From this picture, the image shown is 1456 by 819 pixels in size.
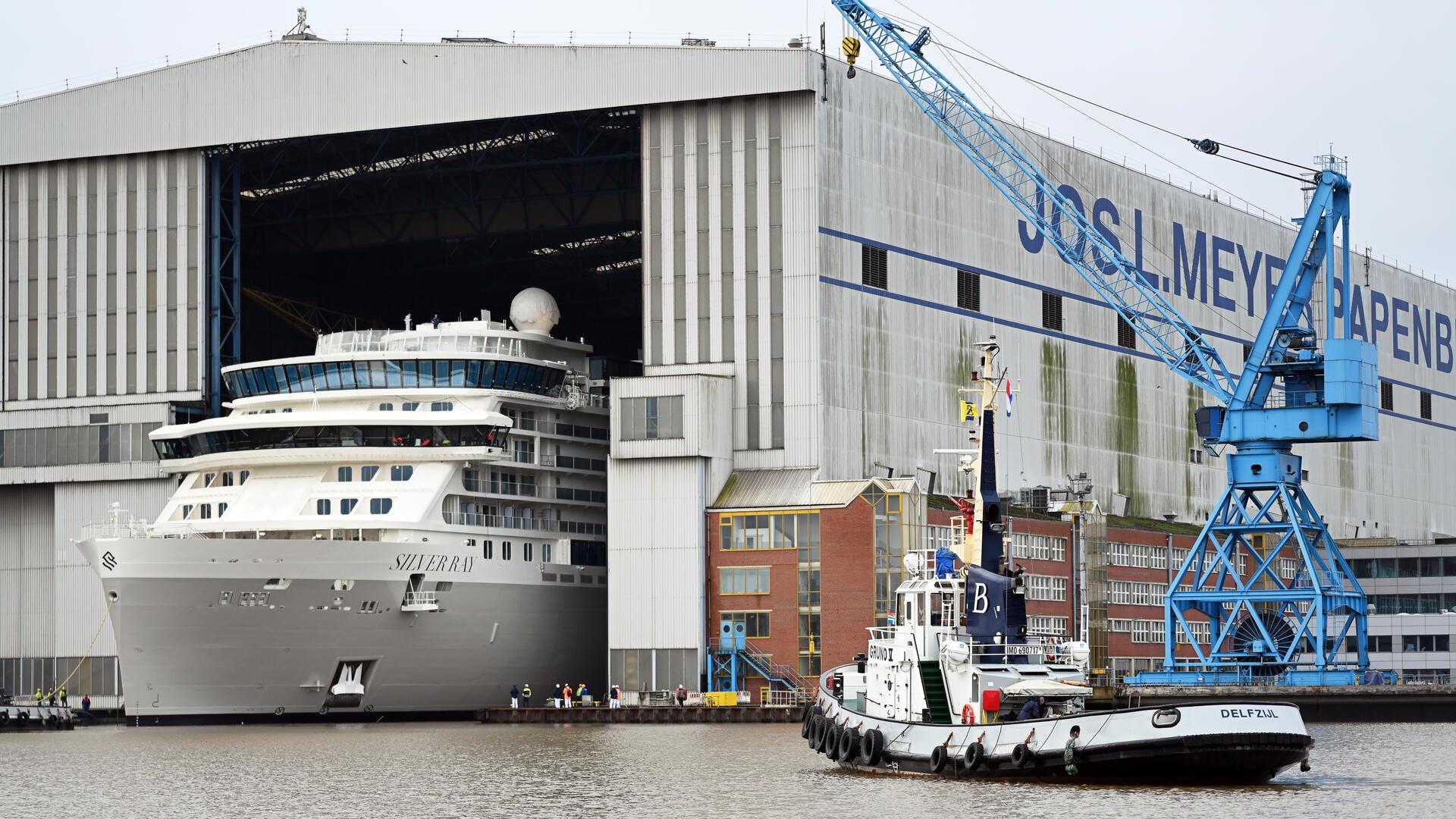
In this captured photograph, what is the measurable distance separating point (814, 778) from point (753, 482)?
38.6m

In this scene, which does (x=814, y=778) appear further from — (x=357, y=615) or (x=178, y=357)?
(x=178, y=357)

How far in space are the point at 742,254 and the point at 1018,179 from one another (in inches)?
778

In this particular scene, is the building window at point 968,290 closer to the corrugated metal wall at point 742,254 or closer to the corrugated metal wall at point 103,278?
the corrugated metal wall at point 742,254

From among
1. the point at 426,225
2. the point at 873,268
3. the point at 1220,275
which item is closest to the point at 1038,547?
the point at 873,268

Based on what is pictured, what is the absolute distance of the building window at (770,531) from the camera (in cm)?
8919

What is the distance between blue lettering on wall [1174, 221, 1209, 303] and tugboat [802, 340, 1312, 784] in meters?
63.6

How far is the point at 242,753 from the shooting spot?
→ 6600 centimetres

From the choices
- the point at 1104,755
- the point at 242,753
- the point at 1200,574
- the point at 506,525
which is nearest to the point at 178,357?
the point at 506,525

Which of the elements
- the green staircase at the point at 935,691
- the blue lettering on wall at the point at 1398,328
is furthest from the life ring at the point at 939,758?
the blue lettering on wall at the point at 1398,328

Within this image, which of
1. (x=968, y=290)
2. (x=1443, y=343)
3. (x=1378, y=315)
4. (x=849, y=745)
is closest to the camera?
(x=849, y=745)

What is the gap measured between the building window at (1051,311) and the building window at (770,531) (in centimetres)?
2463

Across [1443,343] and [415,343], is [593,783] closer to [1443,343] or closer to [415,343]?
[415,343]

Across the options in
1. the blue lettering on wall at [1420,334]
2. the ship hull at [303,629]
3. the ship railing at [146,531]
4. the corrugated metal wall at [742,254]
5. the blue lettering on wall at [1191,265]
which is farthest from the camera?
the blue lettering on wall at [1420,334]

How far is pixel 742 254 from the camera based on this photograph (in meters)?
91.8
